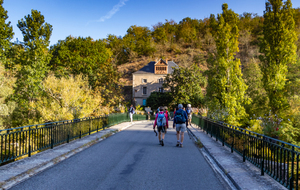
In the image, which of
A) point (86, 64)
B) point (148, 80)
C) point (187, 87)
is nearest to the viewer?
→ point (86, 64)

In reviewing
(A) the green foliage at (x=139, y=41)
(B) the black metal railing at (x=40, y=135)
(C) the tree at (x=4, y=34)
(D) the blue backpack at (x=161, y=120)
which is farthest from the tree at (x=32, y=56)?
(A) the green foliage at (x=139, y=41)

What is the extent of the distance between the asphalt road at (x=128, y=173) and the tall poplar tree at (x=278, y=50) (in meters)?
18.4

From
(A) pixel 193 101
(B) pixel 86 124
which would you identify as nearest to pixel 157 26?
(A) pixel 193 101

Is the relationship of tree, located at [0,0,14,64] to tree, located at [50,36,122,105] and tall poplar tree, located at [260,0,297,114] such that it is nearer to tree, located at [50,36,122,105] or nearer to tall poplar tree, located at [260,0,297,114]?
tree, located at [50,36,122,105]

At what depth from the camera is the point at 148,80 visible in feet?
212

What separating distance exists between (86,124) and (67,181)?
9087mm

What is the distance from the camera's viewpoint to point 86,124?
14.7 metres

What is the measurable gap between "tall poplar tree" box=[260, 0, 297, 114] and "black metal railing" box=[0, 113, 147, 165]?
17.3m

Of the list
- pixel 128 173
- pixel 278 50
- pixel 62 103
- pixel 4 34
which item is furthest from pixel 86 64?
pixel 128 173

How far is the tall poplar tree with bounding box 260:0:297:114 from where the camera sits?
24.0 m

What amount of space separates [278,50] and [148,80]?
4231 centimetres

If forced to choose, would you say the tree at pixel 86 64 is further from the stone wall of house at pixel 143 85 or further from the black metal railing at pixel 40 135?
the black metal railing at pixel 40 135

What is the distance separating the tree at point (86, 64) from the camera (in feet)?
125

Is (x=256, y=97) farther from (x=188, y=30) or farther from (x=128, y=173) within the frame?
(x=188, y=30)
